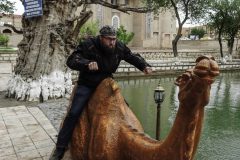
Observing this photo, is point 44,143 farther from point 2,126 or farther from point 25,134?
point 2,126

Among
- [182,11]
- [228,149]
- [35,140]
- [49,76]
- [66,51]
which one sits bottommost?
[228,149]

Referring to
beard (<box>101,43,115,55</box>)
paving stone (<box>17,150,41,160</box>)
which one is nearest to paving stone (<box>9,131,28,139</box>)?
A: paving stone (<box>17,150,41,160</box>)

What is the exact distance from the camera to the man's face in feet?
11.8

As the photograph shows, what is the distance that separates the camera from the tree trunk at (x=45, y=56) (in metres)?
10.2

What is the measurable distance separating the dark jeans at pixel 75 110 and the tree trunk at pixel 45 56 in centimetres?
649

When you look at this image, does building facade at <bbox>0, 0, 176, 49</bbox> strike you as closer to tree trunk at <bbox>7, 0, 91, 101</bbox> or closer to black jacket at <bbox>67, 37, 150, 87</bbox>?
tree trunk at <bbox>7, 0, 91, 101</bbox>

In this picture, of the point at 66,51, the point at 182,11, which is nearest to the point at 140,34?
the point at 182,11

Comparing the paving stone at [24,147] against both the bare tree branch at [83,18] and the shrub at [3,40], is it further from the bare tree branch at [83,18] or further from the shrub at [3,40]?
the shrub at [3,40]

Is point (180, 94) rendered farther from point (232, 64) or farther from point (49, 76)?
point (232, 64)

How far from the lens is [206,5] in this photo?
29.1 m

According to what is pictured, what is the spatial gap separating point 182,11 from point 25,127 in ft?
80.7

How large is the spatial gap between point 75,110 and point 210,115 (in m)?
8.18

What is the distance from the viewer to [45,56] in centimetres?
1024

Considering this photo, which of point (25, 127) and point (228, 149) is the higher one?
point (25, 127)
